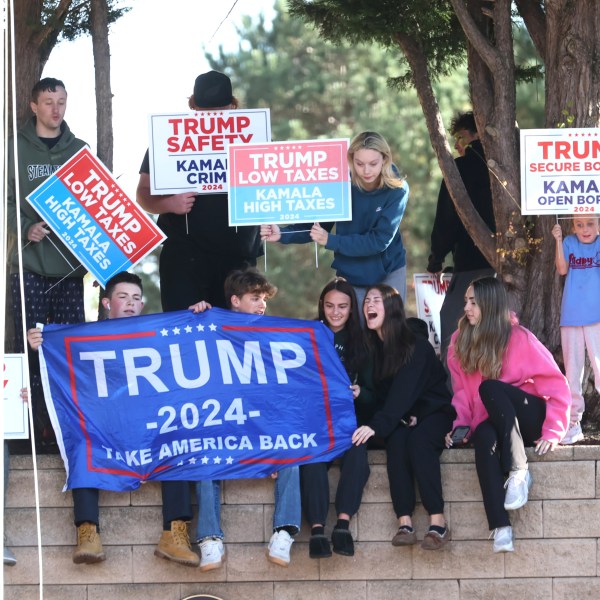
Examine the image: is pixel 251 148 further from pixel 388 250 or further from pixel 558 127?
pixel 558 127

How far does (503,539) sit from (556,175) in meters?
2.21

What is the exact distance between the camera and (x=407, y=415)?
24.3 feet

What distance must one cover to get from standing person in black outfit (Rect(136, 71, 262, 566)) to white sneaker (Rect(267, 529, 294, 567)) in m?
Result: 1.89

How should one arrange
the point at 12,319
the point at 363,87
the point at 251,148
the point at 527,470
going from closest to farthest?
the point at 527,470 → the point at 251,148 → the point at 12,319 → the point at 363,87

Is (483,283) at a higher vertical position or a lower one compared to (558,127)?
lower

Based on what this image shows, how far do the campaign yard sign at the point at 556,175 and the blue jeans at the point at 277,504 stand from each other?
7.02 feet

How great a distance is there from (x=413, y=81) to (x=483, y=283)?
9.40 feet

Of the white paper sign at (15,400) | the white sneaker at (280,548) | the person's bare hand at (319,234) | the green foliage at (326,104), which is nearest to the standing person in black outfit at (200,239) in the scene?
the person's bare hand at (319,234)

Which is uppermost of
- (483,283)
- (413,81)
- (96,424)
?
(413,81)

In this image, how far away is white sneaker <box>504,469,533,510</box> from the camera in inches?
276

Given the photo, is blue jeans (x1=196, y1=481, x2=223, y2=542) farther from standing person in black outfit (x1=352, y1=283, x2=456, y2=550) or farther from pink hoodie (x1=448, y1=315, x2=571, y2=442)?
pink hoodie (x1=448, y1=315, x2=571, y2=442)

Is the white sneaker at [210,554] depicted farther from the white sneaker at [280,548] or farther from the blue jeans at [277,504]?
the white sneaker at [280,548]

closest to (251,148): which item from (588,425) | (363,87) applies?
(588,425)

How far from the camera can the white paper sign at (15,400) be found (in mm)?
7426
